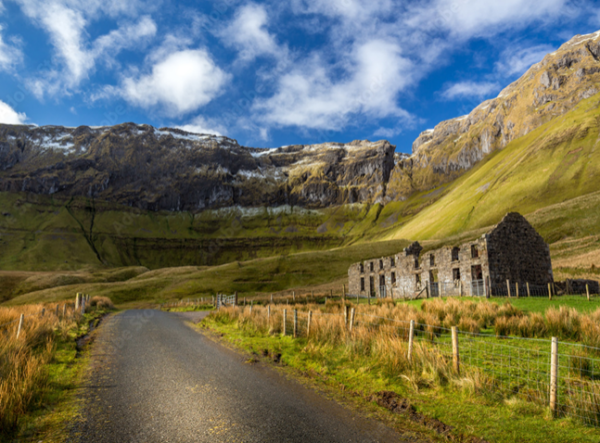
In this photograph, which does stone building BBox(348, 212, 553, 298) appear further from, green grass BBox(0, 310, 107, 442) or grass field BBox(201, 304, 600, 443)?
green grass BBox(0, 310, 107, 442)

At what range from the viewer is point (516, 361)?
952 centimetres

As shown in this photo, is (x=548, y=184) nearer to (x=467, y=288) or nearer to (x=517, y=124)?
(x=467, y=288)

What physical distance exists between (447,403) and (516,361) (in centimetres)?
373

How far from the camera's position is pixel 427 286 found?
112 ft

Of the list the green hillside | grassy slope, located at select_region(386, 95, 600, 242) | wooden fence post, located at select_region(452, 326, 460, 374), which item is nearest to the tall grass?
wooden fence post, located at select_region(452, 326, 460, 374)

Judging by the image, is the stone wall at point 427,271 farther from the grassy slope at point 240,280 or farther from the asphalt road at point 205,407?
the grassy slope at point 240,280

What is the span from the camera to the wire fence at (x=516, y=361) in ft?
21.1

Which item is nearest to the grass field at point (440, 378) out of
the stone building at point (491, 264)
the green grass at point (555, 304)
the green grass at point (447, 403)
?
the green grass at point (447, 403)

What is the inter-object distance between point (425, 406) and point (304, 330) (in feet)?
28.3

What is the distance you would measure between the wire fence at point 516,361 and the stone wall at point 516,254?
19099 millimetres

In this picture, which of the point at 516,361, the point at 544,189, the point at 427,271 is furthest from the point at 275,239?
the point at 516,361

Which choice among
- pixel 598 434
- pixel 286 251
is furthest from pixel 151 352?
pixel 286 251

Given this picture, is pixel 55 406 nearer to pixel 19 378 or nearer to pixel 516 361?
pixel 19 378

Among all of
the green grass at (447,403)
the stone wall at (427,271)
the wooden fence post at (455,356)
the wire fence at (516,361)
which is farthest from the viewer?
the stone wall at (427,271)
